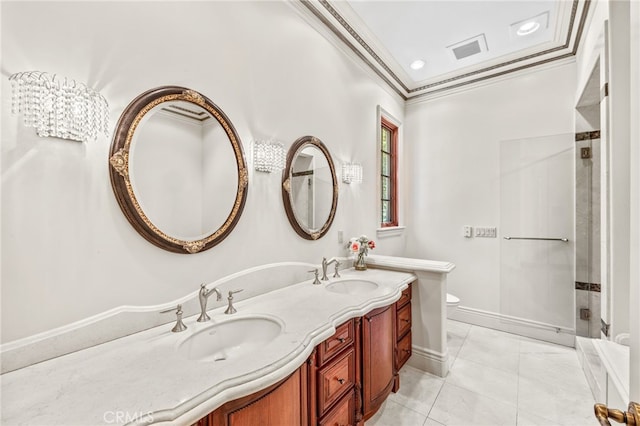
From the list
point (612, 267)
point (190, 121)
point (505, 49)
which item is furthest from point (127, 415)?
point (505, 49)

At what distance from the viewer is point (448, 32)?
254 centimetres

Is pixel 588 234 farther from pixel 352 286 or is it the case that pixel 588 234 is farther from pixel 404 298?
pixel 352 286

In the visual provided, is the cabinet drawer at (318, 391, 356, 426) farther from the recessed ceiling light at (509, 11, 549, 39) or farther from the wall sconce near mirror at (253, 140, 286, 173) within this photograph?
the recessed ceiling light at (509, 11, 549, 39)

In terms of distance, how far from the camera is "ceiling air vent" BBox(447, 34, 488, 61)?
2656 mm

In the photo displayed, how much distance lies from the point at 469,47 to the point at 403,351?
3.05m

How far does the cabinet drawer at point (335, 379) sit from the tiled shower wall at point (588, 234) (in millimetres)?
2453

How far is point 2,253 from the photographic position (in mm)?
908

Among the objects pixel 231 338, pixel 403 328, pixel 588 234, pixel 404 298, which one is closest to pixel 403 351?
pixel 403 328

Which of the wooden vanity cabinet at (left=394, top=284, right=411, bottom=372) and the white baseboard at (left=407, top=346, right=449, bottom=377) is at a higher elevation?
the wooden vanity cabinet at (left=394, top=284, right=411, bottom=372)

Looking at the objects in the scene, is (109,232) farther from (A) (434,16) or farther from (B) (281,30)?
(A) (434,16)

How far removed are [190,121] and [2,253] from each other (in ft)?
2.98

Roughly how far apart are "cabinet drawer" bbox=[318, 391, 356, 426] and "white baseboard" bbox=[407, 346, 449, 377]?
1033 millimetres

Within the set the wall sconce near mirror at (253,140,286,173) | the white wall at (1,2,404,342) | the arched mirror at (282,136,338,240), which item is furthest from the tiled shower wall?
the wall sconce near mirror at (253,140,286,173)

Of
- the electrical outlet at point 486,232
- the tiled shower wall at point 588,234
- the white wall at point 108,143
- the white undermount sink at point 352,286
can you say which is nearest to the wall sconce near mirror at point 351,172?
the white wall at point 108,143
